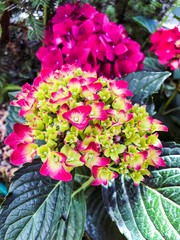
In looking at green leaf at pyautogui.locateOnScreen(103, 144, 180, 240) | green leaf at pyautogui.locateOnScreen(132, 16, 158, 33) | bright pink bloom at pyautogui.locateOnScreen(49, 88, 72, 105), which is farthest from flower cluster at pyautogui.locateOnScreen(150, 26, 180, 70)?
bright pink bloom at pyautogui.locateOnScreen(49, 88, 72, 105)

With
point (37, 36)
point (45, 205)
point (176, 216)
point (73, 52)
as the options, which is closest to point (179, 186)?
point (176, 216)

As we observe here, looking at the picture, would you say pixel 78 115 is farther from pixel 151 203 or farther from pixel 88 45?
pixel 88 45

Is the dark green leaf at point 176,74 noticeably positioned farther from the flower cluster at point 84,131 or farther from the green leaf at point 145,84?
the flower cluster at point 84,131

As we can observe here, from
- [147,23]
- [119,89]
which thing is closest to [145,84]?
[119,89]

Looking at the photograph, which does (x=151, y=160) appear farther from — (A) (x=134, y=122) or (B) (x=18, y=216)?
(B) (x=18, y=216)

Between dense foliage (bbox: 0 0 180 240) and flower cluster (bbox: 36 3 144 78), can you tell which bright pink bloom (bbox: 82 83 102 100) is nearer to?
dense foliage (bbox: 0 0 180 240)
